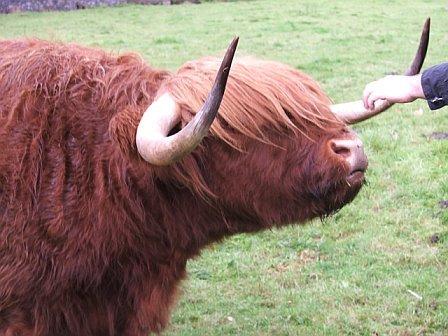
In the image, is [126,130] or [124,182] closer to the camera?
[126,130]

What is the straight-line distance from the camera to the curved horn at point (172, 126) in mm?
2459

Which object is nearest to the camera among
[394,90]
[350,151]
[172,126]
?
[172,126]

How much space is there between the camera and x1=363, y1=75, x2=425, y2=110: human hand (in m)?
3.24

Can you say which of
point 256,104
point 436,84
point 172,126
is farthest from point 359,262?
point 172,126

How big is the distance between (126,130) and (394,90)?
3.73 ft

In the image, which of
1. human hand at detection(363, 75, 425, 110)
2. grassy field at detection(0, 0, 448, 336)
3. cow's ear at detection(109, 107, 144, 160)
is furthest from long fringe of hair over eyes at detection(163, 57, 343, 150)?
grassy field at detection(0, 0, 448, 336)

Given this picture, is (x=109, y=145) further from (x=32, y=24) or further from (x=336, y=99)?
(x=32, y=24)

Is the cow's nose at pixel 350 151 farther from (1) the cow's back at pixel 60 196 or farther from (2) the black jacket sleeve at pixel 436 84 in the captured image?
(1) the cow's back at pixel 60 196

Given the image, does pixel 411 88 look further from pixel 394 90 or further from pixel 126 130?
pixel 126 130

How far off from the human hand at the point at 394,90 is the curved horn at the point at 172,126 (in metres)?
0.87

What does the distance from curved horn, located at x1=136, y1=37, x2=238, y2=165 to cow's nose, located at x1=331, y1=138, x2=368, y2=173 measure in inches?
23.9

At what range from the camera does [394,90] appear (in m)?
3.26

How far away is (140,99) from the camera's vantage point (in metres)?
3.10

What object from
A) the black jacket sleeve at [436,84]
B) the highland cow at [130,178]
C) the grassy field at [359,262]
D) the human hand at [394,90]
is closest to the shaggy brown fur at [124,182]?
the highland cow at [130,178]
